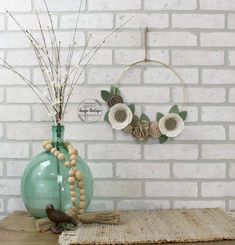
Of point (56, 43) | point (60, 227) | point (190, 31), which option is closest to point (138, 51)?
point (190, 31)

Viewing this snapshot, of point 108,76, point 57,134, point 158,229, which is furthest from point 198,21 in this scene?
point 158,229

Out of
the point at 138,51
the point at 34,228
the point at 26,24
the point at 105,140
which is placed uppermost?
the point at 26,24

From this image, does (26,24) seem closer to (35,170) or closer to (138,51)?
(138,51)

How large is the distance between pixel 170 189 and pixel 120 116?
36 cm

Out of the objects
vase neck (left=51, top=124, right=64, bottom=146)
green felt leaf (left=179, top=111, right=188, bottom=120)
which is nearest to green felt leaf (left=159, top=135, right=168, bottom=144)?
green felt leaf (left=179, top=111, right=188, bottom=120)

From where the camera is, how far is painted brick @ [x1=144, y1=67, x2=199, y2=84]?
5.72 feet

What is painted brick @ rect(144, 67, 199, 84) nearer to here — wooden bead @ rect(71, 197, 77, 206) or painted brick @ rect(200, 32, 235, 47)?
painted brick @ rect(200, 32, 235, 47)

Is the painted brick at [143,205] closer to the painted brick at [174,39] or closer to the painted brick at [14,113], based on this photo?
the painted brick at [14,113]

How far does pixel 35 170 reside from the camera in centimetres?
146

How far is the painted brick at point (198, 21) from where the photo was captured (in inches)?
69.0

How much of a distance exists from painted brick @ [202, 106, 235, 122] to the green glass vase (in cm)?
58

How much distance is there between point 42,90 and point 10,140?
0.24 meters

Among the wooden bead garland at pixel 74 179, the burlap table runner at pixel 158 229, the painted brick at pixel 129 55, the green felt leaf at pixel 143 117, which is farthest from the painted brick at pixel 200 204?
the painted brick at pixel 129 55

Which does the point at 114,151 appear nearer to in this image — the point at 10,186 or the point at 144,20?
the point at 10,186
